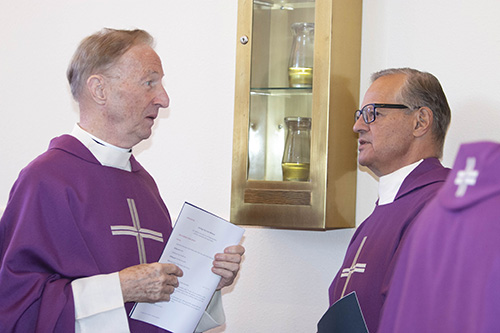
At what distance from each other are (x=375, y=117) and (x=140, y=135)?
903 mm

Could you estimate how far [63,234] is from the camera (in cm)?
226

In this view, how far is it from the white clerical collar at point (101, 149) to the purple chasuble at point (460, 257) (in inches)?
67.1

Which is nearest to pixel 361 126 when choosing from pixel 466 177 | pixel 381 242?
pixel 381 242

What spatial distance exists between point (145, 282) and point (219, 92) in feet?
5.19

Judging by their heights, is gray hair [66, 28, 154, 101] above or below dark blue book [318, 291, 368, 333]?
above

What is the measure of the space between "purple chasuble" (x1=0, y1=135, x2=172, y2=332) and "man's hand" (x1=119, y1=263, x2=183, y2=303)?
119 millimetres

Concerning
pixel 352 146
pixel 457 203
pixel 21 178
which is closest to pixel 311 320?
pixel 352 146

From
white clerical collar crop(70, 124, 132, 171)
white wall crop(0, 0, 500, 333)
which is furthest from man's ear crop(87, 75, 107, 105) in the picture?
white wall crop(0, 0, 500, 333)

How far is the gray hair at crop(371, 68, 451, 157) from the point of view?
266cm

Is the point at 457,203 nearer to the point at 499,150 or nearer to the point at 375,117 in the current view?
the point at 499,150

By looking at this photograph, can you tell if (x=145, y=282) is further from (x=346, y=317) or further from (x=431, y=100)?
(x=431, y=100)

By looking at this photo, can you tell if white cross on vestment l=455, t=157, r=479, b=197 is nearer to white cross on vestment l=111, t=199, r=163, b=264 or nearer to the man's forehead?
white cross on vestment l=111, t=199, r=163, b=264

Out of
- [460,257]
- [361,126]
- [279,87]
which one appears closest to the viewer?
[460,257]

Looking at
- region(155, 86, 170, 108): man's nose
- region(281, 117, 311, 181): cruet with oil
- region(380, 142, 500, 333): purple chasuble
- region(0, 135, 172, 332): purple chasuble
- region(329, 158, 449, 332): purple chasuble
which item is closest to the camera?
region(380, 142, 500, 333): purple chasuble
